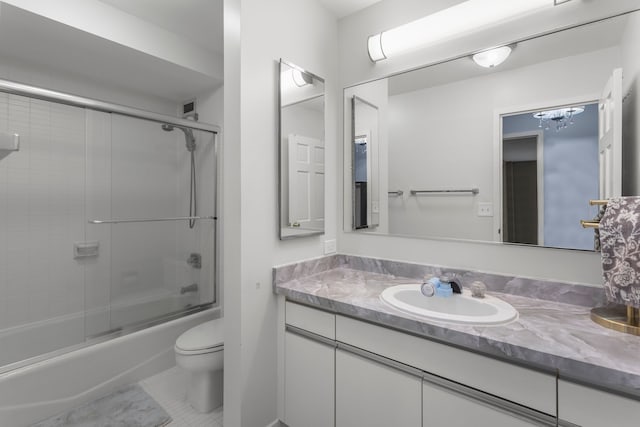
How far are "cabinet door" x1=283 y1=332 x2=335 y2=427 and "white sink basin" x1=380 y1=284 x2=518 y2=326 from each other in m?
0.40

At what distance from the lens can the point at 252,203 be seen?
58.9 inches

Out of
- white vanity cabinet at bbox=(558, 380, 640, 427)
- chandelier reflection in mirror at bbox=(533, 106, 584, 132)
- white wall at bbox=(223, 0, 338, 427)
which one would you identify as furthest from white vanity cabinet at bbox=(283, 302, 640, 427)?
chandelier reflection in mirror at bbox=(533, 106, 584, 132)

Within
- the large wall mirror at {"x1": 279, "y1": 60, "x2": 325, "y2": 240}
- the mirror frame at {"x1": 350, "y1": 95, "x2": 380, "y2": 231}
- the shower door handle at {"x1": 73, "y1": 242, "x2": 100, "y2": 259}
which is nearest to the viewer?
the large wall mirror at {"x1": 279, "y1": 60, "x2": 325, "y2": 240}

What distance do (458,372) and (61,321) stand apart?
114 inches

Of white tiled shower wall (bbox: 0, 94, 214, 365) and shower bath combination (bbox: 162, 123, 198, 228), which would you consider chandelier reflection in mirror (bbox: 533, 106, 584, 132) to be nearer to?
white tiled shower wall (bbox: 0, 94, 214, 365)

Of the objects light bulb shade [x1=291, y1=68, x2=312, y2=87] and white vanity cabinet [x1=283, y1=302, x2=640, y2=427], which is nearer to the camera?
white vanity cabinet [x1=283, y1=302, x2=640, y2=427]

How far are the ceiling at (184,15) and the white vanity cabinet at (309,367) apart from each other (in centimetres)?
180

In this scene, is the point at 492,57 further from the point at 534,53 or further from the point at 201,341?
the point at 201,341

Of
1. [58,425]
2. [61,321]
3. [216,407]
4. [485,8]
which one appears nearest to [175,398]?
[216,407]

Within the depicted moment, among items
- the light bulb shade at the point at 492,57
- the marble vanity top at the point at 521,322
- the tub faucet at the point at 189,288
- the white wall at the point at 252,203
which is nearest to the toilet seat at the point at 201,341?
the white wall at the point at 252,203

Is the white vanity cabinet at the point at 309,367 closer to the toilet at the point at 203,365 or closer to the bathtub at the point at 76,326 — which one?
the toilet at the point at 203,365

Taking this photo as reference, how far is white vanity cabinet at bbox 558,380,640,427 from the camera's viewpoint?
2.62 ft

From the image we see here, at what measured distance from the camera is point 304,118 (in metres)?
1.75

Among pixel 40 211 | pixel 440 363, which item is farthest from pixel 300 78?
pixel 40 211
